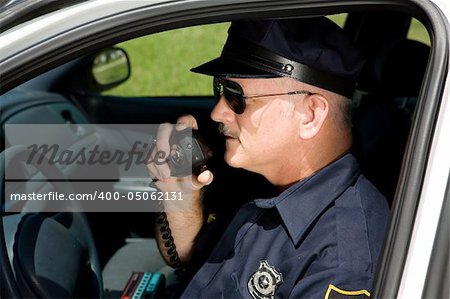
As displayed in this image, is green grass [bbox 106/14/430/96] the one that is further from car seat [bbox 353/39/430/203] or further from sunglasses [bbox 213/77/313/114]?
sunglasses [bbox 213/77/313/114]

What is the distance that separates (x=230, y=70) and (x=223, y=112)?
12 cm

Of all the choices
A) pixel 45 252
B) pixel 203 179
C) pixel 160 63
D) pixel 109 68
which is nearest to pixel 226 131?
pixel 203 179

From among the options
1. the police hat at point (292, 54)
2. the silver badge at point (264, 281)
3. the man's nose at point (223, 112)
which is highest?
the police hat at point (292, 54)

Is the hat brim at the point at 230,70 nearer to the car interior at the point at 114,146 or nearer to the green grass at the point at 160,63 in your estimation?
the car interior at the point at 114,146

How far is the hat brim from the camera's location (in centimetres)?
185

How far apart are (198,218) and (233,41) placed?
1.89 ft

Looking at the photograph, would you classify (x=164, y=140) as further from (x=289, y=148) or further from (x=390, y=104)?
(x=390, y=104)

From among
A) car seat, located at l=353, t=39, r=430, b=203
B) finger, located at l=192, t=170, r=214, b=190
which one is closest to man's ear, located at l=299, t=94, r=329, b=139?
finger, located at l=192, t=170, r=214, b=190

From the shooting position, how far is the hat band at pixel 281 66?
1839 millimetres

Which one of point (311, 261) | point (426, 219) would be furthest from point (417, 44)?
point (426, 219)

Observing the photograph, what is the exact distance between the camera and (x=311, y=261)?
1.70 metres

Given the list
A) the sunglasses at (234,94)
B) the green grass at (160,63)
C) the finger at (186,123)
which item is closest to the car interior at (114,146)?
the finger at (186,123)

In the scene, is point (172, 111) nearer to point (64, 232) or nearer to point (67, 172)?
point (67, 172)

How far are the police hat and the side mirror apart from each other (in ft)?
4.63
